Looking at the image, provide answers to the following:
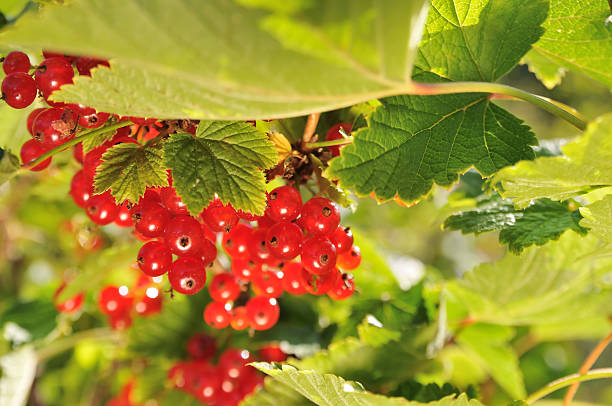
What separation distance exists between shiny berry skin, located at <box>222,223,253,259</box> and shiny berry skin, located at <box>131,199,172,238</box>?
0.37 ft

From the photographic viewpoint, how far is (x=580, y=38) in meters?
0.75

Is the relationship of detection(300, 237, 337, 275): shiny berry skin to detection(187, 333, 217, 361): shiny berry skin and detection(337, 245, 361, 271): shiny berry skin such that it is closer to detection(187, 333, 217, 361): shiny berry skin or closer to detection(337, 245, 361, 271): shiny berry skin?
detection(337, 245, 361, 271): shiny berry skin

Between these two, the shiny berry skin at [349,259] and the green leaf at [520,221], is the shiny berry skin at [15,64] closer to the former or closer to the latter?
the shiny berry skin at [349,259]

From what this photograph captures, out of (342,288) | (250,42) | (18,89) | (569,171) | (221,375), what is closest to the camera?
(250,42)

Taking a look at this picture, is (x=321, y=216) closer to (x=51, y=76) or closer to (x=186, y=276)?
(x=186, y=276)

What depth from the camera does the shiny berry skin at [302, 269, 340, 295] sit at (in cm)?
75

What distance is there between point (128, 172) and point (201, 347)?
65 centimetres

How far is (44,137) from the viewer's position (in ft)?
2.30

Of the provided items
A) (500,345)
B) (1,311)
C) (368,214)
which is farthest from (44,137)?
(368,214)

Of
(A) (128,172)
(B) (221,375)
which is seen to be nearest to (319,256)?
(A) (128,172)

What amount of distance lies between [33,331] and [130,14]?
1071mm

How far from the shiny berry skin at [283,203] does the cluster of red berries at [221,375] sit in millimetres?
449

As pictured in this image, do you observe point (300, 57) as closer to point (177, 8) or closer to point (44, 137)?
point (177, 8)

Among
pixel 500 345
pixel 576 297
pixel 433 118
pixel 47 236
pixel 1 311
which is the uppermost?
pixel 433 118
